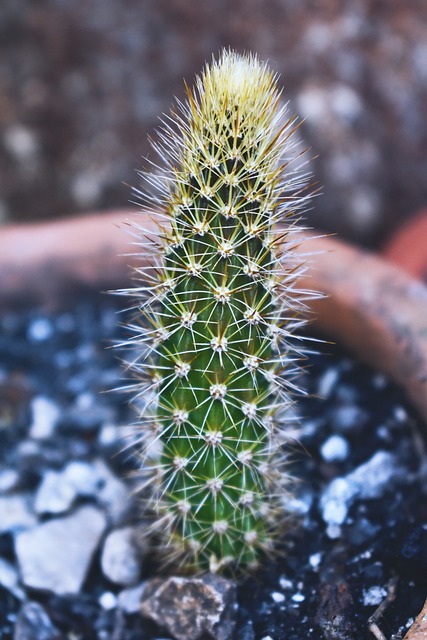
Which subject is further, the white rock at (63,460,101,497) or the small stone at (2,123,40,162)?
the small stone at (2,123,40,162)

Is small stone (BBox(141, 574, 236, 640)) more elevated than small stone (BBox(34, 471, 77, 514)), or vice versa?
small stone (BBox(34, 471, 77, 514))

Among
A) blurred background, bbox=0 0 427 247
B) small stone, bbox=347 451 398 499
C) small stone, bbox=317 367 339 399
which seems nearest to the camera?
small stone, bbox=347 451 398 499

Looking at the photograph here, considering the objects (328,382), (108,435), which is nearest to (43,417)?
(108,435)

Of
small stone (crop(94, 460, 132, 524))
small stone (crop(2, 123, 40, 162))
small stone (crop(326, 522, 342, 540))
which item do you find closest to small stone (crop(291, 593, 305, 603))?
small stone (crop(326, 522, 342, 540))

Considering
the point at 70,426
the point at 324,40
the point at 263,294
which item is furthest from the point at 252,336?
the point at 324,40

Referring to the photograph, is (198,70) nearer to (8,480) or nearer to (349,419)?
(349,419)

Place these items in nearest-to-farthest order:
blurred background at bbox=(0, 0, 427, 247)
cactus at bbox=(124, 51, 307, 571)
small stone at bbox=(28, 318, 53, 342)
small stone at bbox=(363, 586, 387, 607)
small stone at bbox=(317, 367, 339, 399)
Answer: cactus at bbox=(124, 51, 307, 571)
small stone at bbox=(363, 586, 387, 607)
small stone at bbox=(317, 367, 339, 399)
small stone at bbox=(28, 318, 53, 342)
blurred background at bbox=(0, 0, 427, 247)

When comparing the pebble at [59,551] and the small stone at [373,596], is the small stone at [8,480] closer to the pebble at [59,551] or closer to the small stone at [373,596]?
the pebble at [59,551]

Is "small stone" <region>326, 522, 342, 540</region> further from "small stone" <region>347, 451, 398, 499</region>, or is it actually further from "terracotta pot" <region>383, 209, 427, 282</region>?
"terracotta pot" <region>383, 209, 427, 282</region>
